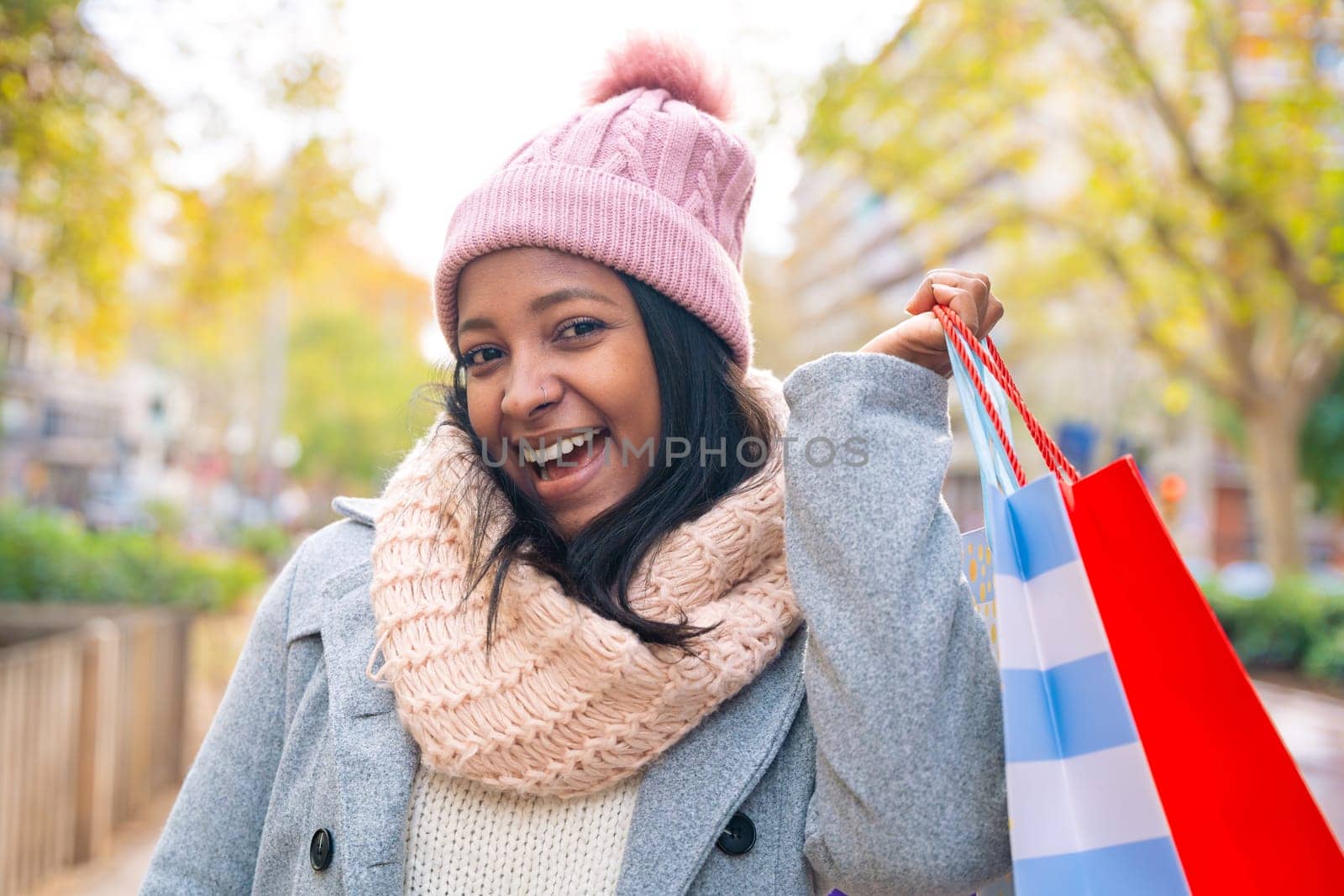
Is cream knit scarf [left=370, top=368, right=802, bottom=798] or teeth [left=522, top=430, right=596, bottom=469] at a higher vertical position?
teeth [left=522, top=430, right=596, bottom=469]

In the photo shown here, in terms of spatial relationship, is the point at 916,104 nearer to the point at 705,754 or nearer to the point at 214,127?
the point at 214,127

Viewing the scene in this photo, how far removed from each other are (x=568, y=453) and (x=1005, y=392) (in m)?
0.70

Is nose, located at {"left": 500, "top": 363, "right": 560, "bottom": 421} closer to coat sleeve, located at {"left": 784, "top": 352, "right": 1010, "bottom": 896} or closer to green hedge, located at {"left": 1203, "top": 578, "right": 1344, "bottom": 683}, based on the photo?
coat sleeve, located at {"left": 784, "top": 352, "right": 1010, "bottom": 896}

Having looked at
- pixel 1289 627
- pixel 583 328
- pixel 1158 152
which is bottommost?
pixel 583 328

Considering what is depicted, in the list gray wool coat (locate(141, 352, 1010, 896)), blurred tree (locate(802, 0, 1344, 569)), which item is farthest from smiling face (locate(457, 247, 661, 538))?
blurred tree (locate(802, 0, 1344, 569))

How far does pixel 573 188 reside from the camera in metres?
1.66

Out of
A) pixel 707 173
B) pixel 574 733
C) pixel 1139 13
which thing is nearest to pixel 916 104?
pixel 1139 13

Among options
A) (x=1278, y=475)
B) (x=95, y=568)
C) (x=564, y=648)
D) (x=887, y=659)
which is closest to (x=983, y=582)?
(x=887, y=659)

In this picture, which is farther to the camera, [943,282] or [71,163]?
[71,163]

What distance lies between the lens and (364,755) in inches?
61.1

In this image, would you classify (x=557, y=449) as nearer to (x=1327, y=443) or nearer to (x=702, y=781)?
(x=702, y=781)

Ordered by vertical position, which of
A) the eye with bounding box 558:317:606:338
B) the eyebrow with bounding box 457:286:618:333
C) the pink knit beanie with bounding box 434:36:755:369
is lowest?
the eye with bounding box 558:317:606:338

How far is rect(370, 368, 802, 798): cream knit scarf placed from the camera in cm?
149

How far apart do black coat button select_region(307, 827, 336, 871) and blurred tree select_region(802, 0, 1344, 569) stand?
701 centimetres
